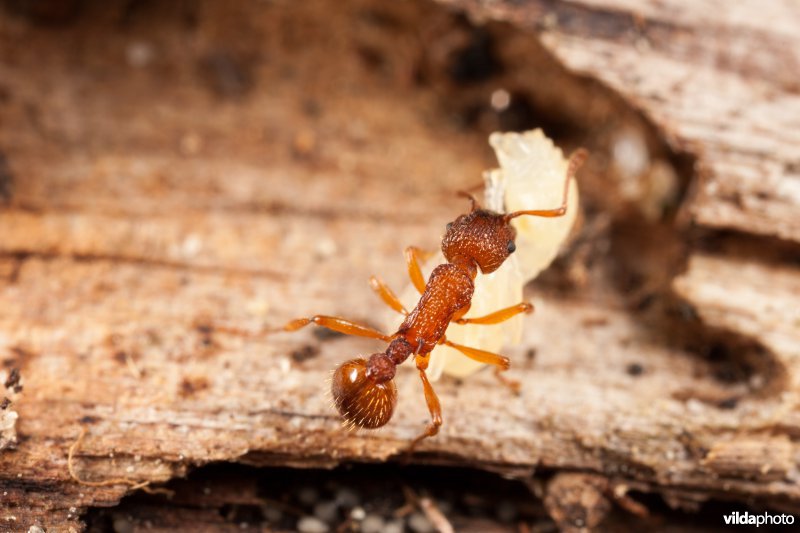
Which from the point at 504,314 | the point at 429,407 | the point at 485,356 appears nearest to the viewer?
the point at 429,407

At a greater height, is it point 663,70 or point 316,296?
point 663,70

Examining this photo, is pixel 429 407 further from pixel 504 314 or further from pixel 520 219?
pixel 520 219

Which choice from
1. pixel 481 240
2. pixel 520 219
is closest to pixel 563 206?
pixel 520 219

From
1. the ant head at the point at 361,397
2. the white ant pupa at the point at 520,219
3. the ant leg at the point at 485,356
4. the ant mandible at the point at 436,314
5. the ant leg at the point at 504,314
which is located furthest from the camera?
the white ant pupa at the point at 520,219

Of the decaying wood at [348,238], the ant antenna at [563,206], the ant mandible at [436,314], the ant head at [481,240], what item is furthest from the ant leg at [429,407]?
the ant antenna at [563,206]

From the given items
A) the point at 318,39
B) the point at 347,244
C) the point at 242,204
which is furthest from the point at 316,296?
the point at 318,39

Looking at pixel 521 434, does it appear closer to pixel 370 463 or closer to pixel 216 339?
pixel 370 463

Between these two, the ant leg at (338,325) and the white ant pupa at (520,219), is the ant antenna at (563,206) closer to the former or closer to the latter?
the white ant pupa at (520,219)
